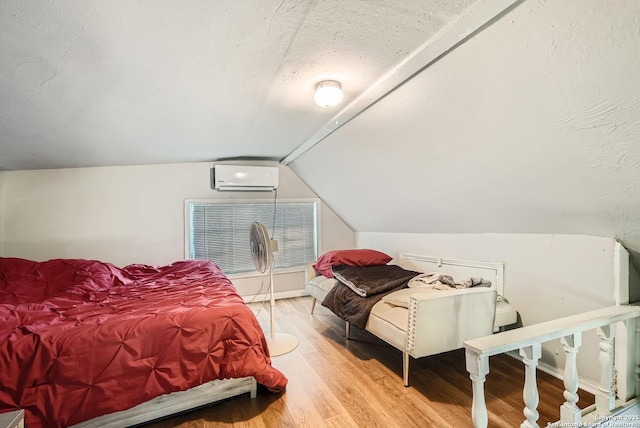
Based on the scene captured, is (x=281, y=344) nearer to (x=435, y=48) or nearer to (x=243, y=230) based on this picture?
(x=243, y=230)

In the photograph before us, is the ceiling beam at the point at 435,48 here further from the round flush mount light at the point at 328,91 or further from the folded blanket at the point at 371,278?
the folded blanket at the point at 371,278

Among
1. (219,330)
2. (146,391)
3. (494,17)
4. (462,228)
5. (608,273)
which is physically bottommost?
(146,391)

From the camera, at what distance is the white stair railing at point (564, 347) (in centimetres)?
124

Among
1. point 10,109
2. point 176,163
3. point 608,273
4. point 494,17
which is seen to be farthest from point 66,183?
point 608,273

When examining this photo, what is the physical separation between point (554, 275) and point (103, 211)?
446cm

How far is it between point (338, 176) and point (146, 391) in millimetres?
2583

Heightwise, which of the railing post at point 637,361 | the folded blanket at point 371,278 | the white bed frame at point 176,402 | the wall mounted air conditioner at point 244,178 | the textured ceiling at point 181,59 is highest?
the textured ceiling at point 181,59

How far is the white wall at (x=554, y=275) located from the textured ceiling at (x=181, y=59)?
1752 millimetres

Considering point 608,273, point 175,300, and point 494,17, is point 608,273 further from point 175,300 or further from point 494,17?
point 175,300

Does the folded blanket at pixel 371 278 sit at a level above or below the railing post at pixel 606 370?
above

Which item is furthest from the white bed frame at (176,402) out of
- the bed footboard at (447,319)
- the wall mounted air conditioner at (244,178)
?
the wall mounted air conditioner at (244,178)

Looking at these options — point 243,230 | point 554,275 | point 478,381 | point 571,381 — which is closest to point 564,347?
point 571,381

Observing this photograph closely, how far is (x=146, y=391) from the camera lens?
1617 millimetres

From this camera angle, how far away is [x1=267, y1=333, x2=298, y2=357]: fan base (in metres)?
2.68
